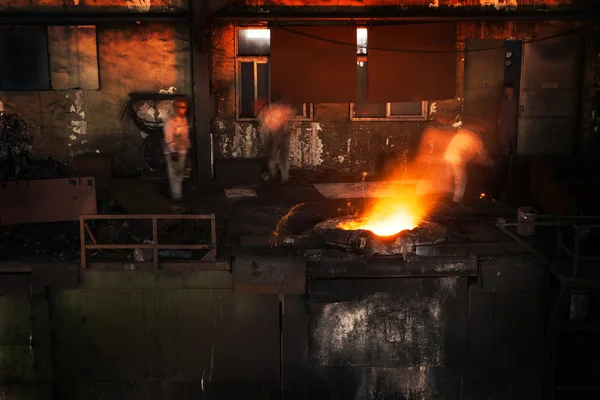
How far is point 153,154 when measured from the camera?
1677cm

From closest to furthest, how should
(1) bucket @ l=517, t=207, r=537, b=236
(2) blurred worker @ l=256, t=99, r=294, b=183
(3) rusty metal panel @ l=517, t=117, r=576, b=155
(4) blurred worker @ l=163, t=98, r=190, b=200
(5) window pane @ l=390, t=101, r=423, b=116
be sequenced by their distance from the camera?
(1) bucket @ l=517, t=207, r=537, b=236 → (4) blurred worker @ l=163, t=98, r=190, b=200 → (2) blurred worker @ l=256, t=99, r=294, b=183 → (3) rusty metal panel @ l=517, t=117, r=576, b=155 → (5) window pane @ l=390, t=101, r=423, b=116

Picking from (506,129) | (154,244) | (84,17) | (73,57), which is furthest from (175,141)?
(506,129)

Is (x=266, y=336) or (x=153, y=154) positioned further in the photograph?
(x=153, y=154)

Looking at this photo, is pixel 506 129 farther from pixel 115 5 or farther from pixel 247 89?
pixel 115 5

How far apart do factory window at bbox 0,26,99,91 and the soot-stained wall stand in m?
0.02

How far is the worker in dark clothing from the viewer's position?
55.3 feet

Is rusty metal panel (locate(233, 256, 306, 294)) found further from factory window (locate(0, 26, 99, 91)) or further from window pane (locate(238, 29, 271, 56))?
factory window (locate(0, 26, 99, 91))

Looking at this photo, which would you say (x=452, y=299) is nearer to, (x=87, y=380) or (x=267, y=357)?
(x=267, y=357)

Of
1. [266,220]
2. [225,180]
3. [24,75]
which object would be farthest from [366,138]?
[24,75]

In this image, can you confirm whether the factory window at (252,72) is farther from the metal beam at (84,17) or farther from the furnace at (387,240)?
the furnace at (387,240)

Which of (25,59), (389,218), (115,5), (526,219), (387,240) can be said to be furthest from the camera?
(25,59)

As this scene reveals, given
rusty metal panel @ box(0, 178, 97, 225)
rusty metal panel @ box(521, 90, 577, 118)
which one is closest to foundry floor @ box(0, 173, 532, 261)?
rusty metal panel @ box(0, 178, 97, 225)

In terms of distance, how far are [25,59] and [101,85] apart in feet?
5.98

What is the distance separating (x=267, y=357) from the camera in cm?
1131
